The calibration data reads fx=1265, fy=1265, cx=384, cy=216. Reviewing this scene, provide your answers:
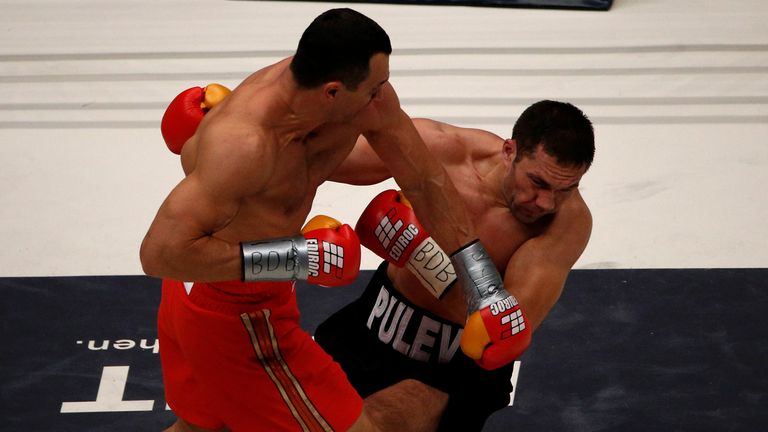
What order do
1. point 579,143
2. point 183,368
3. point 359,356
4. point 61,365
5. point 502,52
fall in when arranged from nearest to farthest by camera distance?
point 579,143
point 183,368
point 359,356
point 61,365
point 502,52

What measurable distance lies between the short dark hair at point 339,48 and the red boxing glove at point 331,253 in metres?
0.48

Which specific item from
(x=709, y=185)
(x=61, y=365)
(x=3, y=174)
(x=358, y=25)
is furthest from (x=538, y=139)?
(x=3, y=174)

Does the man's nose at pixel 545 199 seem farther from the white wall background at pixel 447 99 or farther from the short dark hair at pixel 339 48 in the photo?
the white wall background at pixel 447 99

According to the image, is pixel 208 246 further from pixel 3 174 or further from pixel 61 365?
pixel 3 174

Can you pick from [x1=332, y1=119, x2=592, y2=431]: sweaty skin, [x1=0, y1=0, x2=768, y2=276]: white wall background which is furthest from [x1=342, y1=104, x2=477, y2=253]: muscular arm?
[x1=0, y1=0, x2=768, y2=276]: white wall background

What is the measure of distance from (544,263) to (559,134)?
1.25 ft

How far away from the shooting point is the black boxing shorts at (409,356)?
3682mm

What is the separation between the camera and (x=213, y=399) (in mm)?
3494

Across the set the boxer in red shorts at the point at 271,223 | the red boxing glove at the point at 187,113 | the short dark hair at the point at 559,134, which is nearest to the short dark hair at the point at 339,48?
the boxer in red shorts at the point at 271,223

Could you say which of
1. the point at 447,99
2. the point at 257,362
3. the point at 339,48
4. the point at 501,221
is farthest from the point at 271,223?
the point at 447,99

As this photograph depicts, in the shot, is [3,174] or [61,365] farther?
[3,174]

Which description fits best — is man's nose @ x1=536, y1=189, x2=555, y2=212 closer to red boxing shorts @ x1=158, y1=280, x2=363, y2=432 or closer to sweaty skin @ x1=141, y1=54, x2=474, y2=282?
sweaty skin @ x1=141, y1=54, x2=474, y2=282

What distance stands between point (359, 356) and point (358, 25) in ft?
4.01

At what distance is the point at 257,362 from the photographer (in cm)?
340
